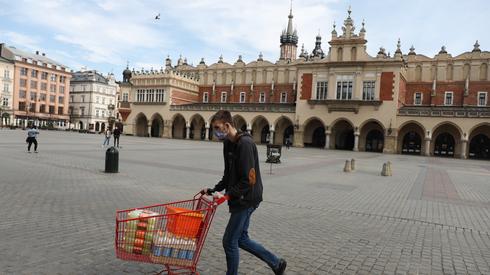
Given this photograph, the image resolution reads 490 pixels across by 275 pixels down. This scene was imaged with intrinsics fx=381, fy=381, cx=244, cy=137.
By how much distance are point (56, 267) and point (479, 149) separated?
4772 cm

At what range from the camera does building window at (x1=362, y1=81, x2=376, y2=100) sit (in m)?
43.9

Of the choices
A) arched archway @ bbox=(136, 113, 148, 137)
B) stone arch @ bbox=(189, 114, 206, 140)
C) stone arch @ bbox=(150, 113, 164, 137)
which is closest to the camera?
stone arch @ bbox=(189, 114, 206, 140)

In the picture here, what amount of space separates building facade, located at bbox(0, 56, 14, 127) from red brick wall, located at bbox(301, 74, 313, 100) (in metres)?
56.4

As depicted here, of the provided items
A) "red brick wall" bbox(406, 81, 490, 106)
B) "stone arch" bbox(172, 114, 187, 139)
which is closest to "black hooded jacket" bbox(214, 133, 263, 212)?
"red brick wall" bbox(406, 81, 490, 106)

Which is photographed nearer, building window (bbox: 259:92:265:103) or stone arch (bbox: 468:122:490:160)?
stone arch (bbox: 468:122:490:160)

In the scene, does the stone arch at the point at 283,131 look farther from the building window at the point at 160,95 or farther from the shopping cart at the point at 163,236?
the shopping cart at the point at 163,236

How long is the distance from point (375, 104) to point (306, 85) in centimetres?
905

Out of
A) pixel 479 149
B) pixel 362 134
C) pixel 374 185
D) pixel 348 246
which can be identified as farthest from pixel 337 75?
pixel 348 246

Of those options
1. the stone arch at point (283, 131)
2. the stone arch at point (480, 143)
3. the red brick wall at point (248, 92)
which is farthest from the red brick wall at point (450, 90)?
the red brick wall at point (248, 92)

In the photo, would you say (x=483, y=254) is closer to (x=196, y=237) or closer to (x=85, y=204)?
(x=196, y=237)

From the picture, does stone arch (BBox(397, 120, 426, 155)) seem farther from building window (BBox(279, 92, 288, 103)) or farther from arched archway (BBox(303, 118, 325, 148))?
building window (BBox(279, 92, 288, 103))

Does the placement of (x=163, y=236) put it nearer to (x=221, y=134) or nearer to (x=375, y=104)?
(x=221, y=134)

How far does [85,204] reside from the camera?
792 centimetres

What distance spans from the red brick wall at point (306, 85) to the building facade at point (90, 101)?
55.9 m
